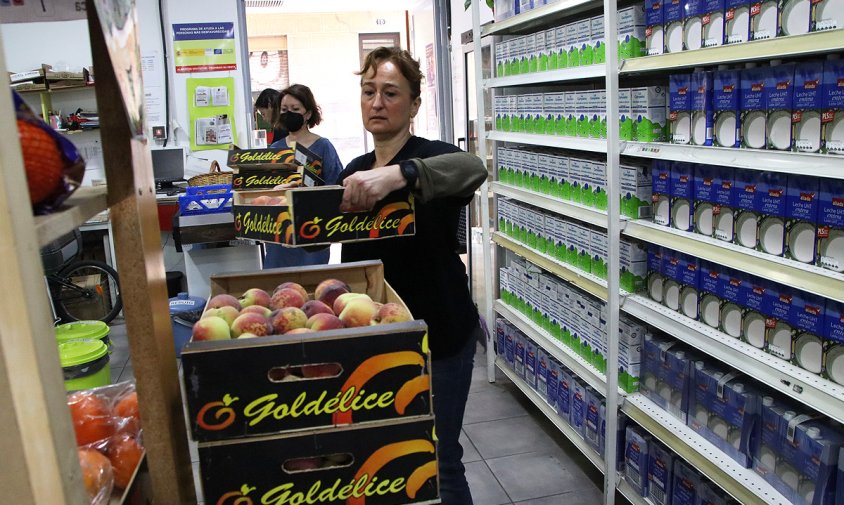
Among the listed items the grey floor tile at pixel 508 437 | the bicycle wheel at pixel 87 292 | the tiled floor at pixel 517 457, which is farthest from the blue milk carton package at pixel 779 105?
the bicycle wheel at pixel 87 292

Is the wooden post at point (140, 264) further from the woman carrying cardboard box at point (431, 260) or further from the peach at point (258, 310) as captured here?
the woman carrying cardboard box at point (431, 260)

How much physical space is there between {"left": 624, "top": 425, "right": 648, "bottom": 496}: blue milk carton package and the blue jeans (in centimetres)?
104

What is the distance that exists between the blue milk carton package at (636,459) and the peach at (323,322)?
196 centimetres

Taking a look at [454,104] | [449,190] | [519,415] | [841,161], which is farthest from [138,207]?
[454,104]

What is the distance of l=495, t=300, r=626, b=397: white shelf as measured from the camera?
303cm

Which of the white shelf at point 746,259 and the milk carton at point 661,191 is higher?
the milk carton at point 661,191

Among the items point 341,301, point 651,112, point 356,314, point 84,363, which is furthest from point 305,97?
point 356,314

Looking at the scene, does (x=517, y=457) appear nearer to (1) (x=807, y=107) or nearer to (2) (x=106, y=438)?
(1) (x=807, y=107)

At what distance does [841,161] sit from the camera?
170 centimetres

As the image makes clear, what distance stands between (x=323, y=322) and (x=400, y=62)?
107cm

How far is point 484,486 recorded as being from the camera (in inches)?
126

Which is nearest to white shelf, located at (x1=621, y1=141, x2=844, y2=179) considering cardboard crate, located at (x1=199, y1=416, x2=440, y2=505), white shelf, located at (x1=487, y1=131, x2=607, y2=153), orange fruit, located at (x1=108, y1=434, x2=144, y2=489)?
white shelf, located at (x1=487, y1=131, x2=607, y2=153)

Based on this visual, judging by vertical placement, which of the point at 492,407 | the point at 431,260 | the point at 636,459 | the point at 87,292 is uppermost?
the point at 431,260

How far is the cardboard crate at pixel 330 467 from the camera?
3.44 feet
